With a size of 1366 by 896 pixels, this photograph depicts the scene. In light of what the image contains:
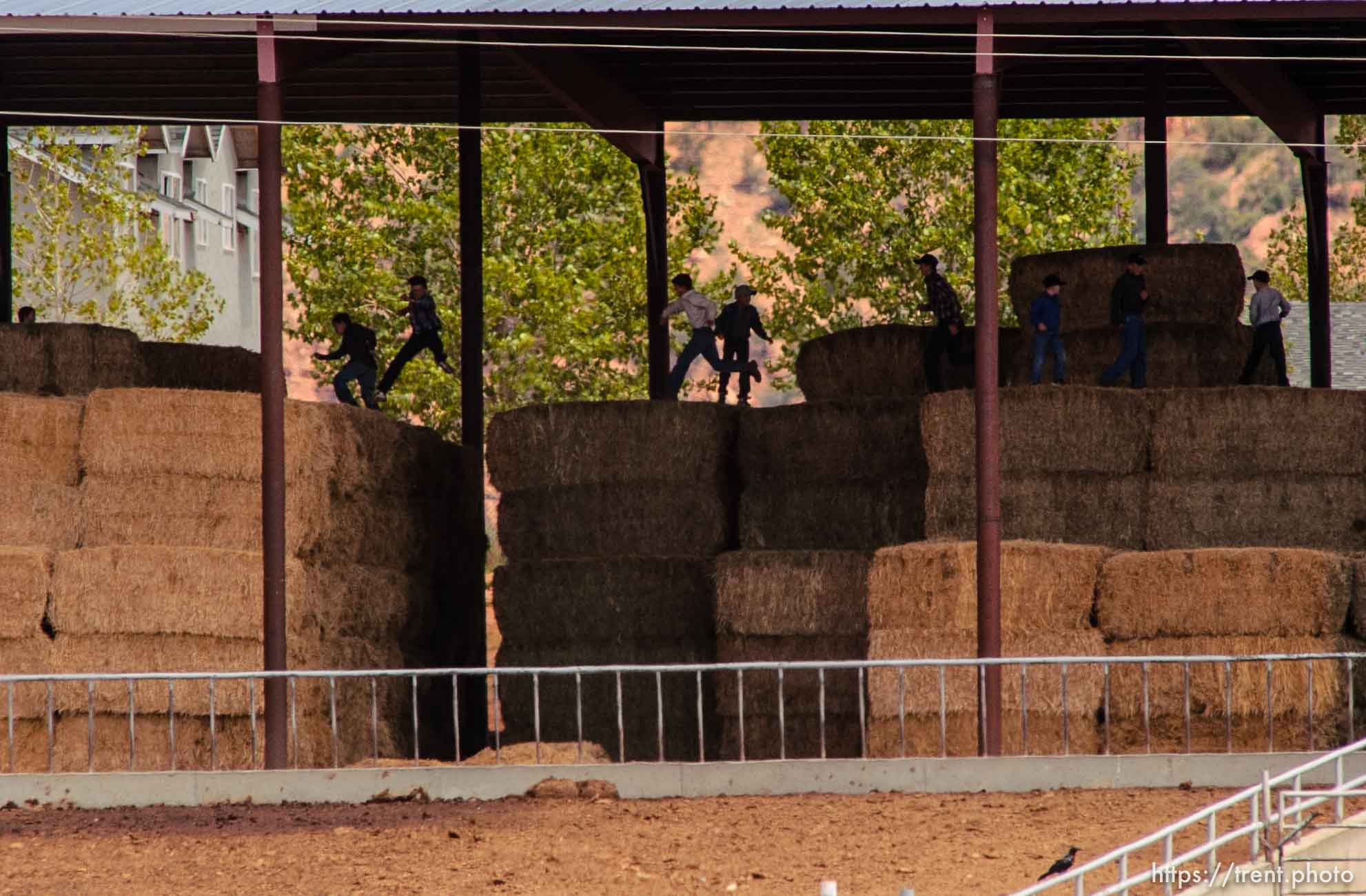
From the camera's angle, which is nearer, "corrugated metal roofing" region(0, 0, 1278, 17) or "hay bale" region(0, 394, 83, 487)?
"corrugated metal roofing" region(0, 0, 1278, 17)

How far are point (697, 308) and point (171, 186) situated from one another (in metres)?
47.1

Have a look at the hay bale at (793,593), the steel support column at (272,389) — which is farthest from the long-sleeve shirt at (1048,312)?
the steel support column at (272,389)

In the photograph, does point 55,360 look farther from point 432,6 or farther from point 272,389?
point 432,6

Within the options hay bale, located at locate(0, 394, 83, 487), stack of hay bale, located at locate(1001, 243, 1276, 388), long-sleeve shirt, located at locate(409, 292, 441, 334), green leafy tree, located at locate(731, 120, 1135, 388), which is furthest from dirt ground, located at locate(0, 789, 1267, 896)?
green leafy tree, located at locate(731, 120, 1135, 388)

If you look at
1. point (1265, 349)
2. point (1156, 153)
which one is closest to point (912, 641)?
point (1265, 349)

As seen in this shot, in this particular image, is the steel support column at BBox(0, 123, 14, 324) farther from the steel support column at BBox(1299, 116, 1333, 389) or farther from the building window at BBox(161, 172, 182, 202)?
the building window at BBox(161, 172, 182, 202)

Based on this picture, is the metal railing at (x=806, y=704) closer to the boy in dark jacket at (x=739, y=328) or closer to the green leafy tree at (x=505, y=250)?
the boy in dark jacket at (x=739, y=328)

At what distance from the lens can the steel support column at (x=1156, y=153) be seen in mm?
27328

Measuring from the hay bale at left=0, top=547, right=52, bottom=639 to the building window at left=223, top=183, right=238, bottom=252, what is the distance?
59766 mm

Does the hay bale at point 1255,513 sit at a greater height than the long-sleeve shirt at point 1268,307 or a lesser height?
lesser

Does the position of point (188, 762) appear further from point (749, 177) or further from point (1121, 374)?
point (749, 177)

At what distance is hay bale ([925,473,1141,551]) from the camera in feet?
69.9

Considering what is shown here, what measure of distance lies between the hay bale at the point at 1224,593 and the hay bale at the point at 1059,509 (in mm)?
1098

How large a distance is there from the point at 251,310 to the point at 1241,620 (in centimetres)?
6482
